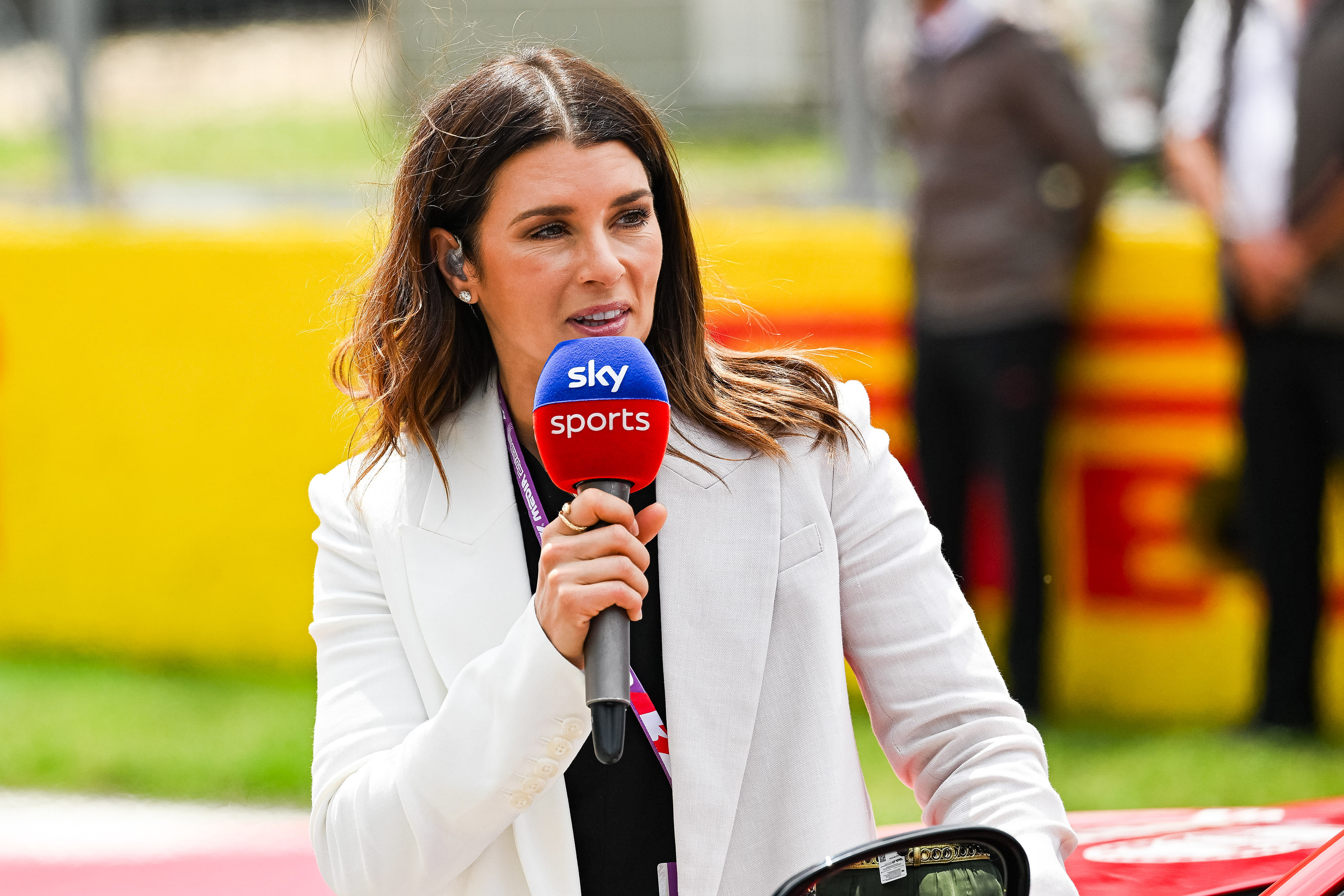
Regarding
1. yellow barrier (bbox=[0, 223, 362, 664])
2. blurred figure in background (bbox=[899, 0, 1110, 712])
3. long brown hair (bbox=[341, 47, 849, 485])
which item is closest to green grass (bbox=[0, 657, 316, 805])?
yellow barrier (bbox=[0, 223, 362, 664])

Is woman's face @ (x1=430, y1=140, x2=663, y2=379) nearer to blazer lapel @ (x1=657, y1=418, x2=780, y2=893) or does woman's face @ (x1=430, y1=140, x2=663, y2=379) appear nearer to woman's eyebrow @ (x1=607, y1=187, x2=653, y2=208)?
woman's eyebrow @ (x1=607, y1=187, x2=653, y2=208)

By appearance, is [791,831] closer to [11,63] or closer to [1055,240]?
[1055,240]

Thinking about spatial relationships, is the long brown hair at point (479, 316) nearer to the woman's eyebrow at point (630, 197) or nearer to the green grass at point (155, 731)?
the woman's eyebrow at point (630, 197)

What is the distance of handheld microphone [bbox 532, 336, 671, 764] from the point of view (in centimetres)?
174

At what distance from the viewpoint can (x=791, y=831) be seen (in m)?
2.00

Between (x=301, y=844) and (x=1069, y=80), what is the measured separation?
313cm

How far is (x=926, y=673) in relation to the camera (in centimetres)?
202

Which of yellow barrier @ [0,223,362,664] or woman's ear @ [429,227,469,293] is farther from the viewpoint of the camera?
yellow barrier @ [0,223,362,664]

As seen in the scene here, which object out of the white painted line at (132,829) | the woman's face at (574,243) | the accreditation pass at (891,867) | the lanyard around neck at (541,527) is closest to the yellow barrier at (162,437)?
the white painted line at (132,829)

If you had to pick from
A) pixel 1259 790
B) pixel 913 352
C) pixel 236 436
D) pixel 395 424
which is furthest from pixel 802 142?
pixel 395 424

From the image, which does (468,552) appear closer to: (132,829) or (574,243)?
(574,243)

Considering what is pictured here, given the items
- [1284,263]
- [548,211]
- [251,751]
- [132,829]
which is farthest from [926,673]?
[251,751]

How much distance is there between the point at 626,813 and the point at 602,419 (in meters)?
0.57

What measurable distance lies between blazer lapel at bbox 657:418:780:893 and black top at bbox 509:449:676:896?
0.05 meters
